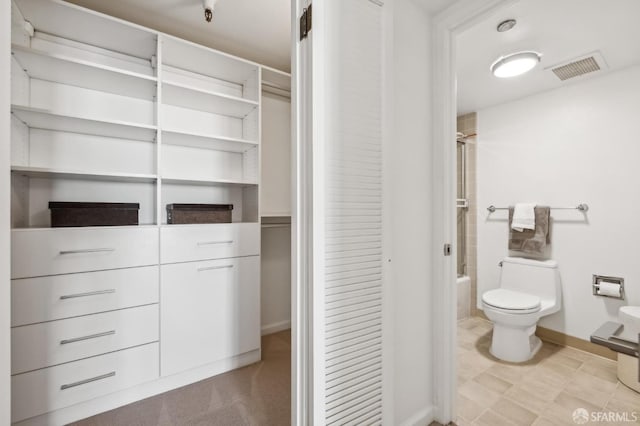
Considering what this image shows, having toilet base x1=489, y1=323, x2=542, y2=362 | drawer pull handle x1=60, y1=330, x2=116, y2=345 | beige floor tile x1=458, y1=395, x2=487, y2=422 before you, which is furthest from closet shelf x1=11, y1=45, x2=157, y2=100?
toilet base x1=489, y1=323, x2=542, y2=362

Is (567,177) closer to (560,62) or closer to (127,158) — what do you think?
(560,62)

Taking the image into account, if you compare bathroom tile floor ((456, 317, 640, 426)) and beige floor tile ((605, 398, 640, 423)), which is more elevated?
beige floor tile ((605, 398, 640, 423))

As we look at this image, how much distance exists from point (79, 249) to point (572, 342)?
12.1 ft

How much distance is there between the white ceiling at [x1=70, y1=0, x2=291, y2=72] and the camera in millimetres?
1761

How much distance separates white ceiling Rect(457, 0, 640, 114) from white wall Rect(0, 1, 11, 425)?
1.88 meters

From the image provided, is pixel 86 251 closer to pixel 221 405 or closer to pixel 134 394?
pixel 134 394

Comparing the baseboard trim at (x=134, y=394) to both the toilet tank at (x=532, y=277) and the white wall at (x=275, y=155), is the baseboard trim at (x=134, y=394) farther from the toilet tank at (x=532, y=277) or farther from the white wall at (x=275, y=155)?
the toilet tank at (x=532, y=277)

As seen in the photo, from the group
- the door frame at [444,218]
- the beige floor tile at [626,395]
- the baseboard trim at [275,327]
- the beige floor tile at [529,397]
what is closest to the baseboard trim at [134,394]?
the baseboard trim at [275,327]

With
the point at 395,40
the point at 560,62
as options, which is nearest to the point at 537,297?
the point at 560,62

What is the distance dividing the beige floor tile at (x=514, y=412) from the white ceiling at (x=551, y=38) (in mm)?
2140

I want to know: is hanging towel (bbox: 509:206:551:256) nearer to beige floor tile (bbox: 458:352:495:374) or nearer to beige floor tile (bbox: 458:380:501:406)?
beige floor tile (bbox: 458:352:495:374)

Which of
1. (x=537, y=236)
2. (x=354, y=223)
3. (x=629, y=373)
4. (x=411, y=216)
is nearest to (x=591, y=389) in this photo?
(x=629, y=373)

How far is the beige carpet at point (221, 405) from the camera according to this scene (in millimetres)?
1570

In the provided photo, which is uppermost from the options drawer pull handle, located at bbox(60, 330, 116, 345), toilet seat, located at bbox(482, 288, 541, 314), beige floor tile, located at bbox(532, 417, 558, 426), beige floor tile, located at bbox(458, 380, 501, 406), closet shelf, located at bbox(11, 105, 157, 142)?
closet shelf, located at bbox(11, 105, 157, 142)
